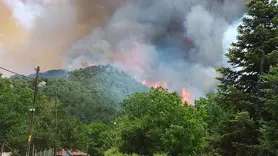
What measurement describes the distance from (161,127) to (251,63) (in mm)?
17169

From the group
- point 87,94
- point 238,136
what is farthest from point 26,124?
point 87,94

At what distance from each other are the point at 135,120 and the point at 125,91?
14508 cm

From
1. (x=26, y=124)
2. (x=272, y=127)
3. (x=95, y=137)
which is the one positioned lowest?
(x=272, y=127)

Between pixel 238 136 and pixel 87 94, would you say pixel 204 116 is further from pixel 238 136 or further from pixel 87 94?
pixel 87 94

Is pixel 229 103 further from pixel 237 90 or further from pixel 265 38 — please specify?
pixel 265 38

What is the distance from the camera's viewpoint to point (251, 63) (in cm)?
2731

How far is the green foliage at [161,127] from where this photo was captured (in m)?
39.8

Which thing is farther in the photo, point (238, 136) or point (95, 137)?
point (95, 137)

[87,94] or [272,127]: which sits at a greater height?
[87,94]

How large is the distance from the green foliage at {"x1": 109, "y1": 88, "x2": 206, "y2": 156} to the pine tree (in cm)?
1292

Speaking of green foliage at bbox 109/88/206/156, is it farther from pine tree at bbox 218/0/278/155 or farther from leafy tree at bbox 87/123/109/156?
leafy tree at bbox 87/123/109/156

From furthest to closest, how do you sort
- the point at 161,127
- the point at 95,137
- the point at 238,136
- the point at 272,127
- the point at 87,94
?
the point at 87,94
the point at 95,137
the point at 161,127
the point at 238,136
the point at 272,127

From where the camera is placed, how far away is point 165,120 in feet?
137

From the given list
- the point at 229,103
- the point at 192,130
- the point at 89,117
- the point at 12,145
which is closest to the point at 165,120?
the point at 192,130
